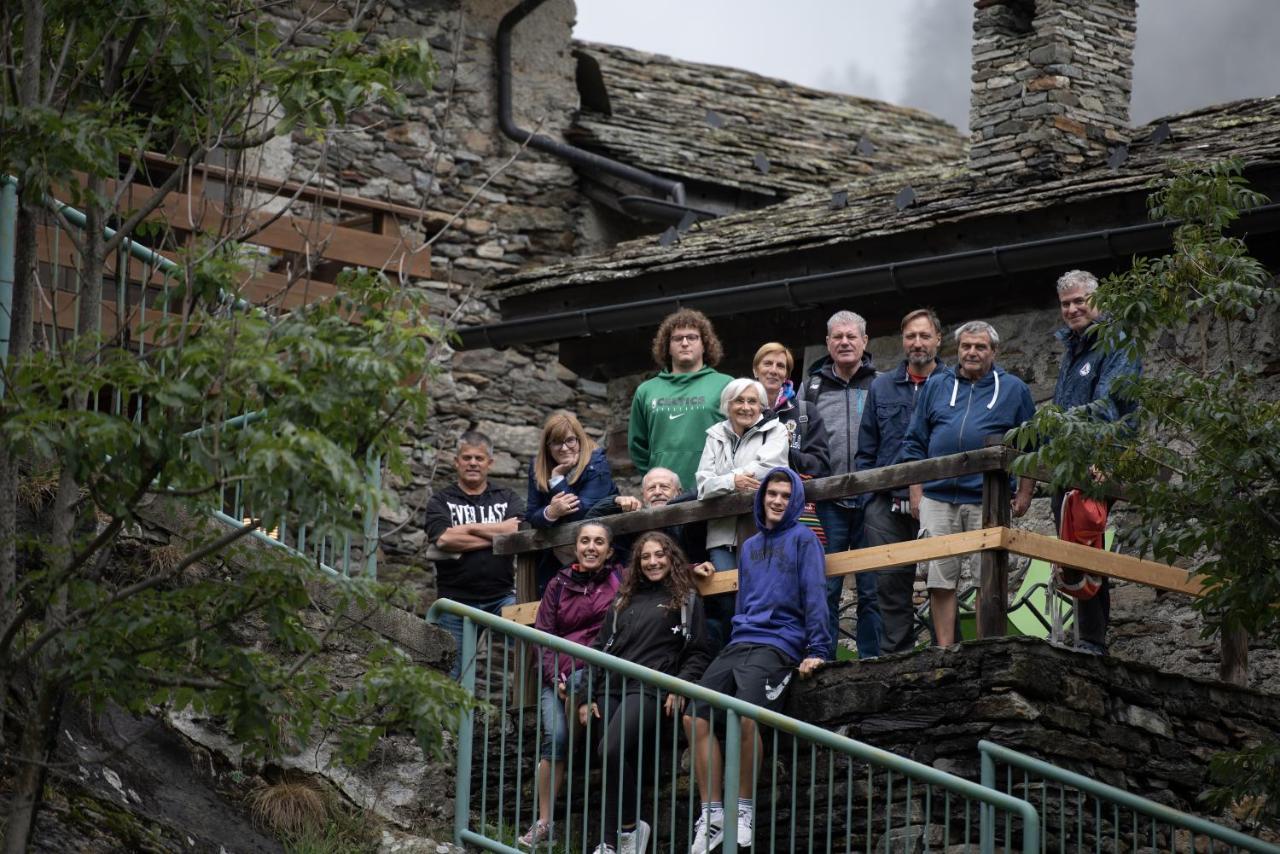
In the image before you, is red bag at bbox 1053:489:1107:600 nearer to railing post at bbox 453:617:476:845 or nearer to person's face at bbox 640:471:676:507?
person's face at bbox 640:471:676:507

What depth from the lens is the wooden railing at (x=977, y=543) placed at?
339 inches

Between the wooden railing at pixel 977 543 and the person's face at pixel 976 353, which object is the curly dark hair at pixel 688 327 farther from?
the person's face at pixel 976 353

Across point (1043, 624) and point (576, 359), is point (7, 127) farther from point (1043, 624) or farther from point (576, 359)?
point (576, 359)

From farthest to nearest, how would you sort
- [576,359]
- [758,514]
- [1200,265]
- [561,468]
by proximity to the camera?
[576,359], [561,468], [758,514], [1200,265]

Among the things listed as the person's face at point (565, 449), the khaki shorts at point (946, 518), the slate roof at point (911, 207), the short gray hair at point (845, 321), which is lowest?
the khaki shorts at point (946, 518)

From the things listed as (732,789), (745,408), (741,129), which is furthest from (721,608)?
(741,129)

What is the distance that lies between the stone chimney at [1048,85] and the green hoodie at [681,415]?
3.21 metres

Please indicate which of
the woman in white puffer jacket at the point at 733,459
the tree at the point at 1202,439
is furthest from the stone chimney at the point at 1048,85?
the tree at the point at 1202,439

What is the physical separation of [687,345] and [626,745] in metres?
2.30

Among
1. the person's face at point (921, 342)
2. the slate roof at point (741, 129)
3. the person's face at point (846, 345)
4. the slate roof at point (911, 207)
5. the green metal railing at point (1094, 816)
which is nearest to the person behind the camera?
the green metal railing at point (1094, 816)

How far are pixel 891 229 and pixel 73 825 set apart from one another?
6.46 m

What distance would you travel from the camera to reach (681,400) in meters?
Answer: 10.1

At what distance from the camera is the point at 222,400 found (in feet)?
19.8

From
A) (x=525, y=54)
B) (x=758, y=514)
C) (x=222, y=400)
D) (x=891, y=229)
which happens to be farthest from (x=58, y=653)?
(x=525, y=54)
